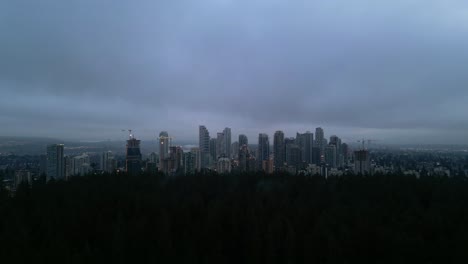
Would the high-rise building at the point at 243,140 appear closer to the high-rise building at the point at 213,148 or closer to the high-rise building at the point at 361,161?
the high-rise building at the point at 213,148

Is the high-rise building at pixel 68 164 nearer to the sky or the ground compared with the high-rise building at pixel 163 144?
nearer to the ground

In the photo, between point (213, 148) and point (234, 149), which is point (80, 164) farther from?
point (234, 149)

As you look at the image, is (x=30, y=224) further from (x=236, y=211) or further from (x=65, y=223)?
(x=236, y=211)

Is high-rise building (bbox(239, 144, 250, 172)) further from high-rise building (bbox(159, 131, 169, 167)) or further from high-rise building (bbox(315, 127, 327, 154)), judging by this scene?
high-rise building (bbox(315, 127, 327, 154))

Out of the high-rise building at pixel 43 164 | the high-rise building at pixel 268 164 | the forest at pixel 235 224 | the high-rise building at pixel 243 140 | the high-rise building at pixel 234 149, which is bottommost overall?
the forest at pixel 235 224

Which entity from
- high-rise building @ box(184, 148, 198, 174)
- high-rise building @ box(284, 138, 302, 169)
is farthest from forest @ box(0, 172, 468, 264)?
high-rise building @ box(284, 138, 302, 169)

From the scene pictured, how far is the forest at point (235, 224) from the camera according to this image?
9.98m

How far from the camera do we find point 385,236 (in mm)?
10680

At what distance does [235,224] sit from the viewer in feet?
39.9

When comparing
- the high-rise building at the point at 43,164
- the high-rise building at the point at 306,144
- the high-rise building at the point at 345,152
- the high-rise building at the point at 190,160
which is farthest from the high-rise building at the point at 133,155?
the high-rise building at the point at 345,152

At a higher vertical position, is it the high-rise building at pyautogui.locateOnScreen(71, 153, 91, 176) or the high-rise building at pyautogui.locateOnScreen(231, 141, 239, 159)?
the high-rise building at pyautogui.locateOnScreen(231, 141, 239, 159)

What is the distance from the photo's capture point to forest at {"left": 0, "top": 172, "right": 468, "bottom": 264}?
32.8ft

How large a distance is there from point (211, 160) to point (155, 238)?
25308 millimetres

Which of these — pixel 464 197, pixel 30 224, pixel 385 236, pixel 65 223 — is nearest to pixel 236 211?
pixel 385 236
